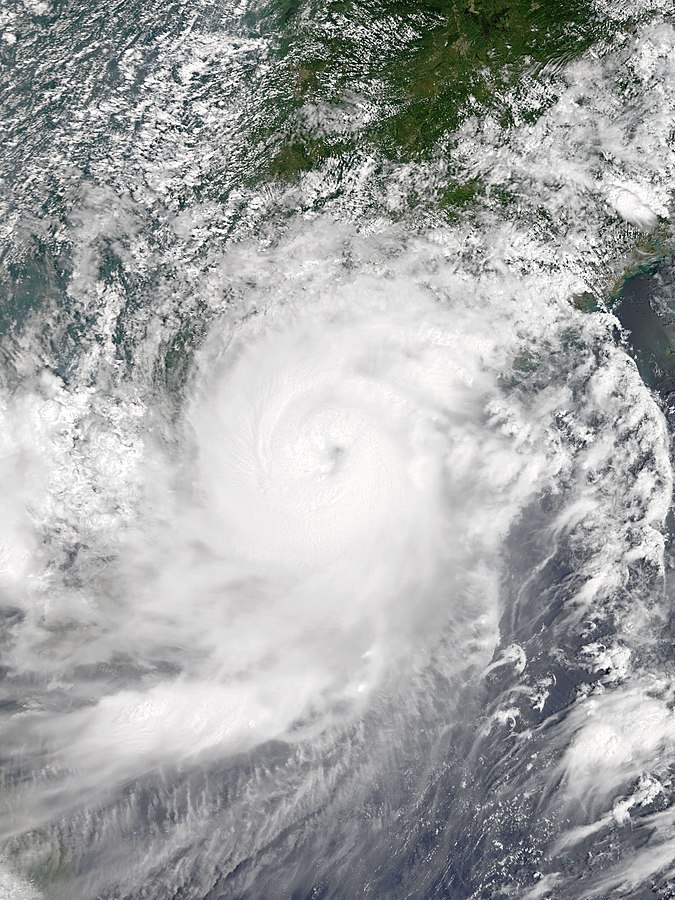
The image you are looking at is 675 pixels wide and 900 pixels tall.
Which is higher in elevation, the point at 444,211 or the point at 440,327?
the point at 444,211

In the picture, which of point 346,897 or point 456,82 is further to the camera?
point 456,82

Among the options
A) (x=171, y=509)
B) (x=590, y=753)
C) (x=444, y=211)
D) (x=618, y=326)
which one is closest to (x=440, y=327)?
(x=444, y=211)

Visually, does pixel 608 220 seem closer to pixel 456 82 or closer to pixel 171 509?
pixel 456 82

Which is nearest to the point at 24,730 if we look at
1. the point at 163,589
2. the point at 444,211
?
the point at 163,589

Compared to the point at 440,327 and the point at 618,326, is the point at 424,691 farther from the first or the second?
the point at 618,326

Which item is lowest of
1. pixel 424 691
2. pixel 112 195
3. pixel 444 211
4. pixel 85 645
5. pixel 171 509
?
pixel 424 691

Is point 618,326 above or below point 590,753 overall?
above
